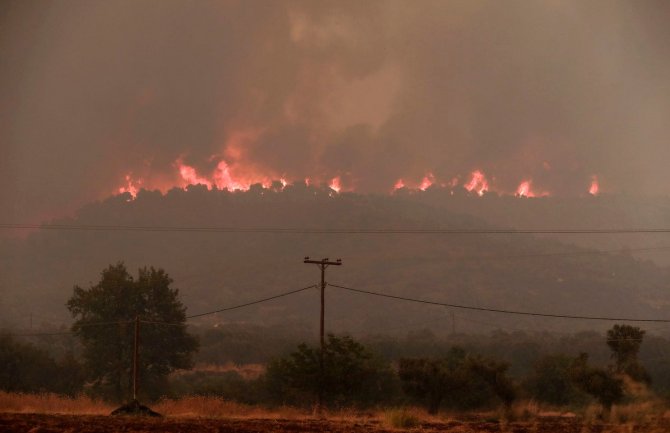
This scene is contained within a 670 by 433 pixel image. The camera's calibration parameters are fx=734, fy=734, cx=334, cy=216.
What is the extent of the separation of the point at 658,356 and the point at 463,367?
45875mm

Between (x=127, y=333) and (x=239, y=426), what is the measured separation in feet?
133

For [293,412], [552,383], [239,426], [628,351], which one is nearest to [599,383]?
[628,351]

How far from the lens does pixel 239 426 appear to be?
117 feet

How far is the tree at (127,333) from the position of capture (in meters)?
70.4

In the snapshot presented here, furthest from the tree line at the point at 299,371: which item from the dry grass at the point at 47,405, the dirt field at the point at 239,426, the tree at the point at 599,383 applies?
the dirt field at the point at 239,426

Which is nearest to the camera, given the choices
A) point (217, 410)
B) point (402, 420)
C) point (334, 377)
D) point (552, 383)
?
point (402, 420)

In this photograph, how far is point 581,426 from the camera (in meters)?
38.8

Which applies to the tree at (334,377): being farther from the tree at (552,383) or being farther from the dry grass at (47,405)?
the tree at (552,383)

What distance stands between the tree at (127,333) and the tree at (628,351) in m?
39.5

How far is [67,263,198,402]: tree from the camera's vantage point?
2773 inches

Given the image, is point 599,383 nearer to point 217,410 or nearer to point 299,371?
point 299,371

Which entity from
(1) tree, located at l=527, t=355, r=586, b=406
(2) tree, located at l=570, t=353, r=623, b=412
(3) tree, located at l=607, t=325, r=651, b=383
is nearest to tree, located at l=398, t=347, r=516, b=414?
(2) tree, located at l=570, t=353, r=623, b=412

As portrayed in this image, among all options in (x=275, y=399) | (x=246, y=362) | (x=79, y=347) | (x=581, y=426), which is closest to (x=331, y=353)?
(x=275, y=399)

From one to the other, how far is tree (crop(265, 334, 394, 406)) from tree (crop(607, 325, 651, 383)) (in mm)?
17966
